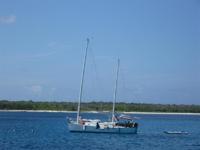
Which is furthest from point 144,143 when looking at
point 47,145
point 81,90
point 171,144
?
point 81,90

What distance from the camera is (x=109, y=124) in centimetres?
9500

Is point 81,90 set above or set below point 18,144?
above

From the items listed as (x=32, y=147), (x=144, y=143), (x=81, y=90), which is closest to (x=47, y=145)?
(x=32, y=147)

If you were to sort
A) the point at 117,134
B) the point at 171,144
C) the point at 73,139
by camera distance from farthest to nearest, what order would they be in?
the point at 117,134, the point at 73,139, the point at 171,144

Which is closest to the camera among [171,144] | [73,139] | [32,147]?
[32,147]

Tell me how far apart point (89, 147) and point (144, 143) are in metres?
11.1

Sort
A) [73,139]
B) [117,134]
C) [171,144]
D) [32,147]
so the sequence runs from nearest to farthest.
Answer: [32,147]
[171,144]
[73,139]
[117,134]

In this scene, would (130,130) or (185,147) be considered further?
(130,130)

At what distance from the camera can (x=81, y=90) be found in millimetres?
93312

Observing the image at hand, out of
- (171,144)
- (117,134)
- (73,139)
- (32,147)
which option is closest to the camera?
(32,147)

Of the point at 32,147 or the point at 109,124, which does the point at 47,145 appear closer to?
the point at 32,147

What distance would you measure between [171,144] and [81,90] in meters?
23.0

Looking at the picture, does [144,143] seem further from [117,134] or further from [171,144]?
[117,134]

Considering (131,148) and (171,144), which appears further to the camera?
(171,144)
